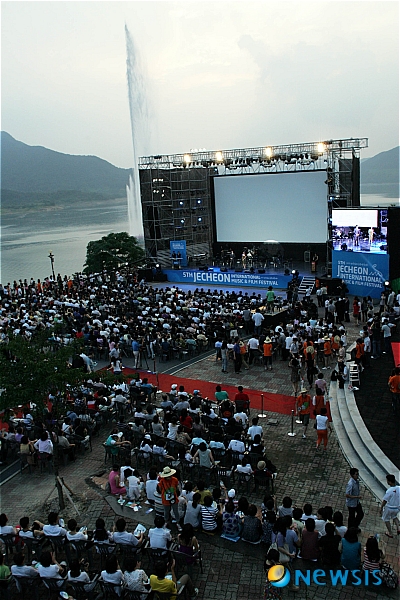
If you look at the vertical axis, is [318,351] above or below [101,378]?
below

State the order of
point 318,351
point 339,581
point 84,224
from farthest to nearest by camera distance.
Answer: point 84,224 < point 318,351 < point 339,581

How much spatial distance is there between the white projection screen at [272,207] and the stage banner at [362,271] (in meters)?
7.10

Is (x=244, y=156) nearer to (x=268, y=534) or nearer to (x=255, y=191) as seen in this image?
(x=255, y=191)

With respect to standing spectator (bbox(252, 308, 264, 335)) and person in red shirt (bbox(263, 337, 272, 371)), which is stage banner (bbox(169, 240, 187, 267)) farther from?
person in red shirt (bbox(263, 337, 272, 371))

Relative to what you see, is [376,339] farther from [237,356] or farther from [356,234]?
[356,234]

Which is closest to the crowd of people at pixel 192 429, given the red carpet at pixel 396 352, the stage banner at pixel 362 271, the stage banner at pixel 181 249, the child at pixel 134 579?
the child at pixel 134 579

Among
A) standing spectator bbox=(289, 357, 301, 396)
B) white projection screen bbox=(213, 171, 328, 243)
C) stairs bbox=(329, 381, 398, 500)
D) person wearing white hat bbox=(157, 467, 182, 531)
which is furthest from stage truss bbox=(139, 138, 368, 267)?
person wearing white hat bbox=(157, 467, 182, 531)

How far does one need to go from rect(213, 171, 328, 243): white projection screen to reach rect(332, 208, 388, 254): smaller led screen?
6.73m

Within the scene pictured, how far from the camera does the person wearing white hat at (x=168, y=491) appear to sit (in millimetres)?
7781

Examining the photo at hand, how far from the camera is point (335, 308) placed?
20.7 meters

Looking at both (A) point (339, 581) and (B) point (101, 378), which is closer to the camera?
(A) point (339, 581)

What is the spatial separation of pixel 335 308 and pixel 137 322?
816 cm

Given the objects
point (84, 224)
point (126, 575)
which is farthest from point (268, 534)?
point (84, 224)

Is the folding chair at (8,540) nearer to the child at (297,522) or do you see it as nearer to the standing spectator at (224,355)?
the child at (297,522)
